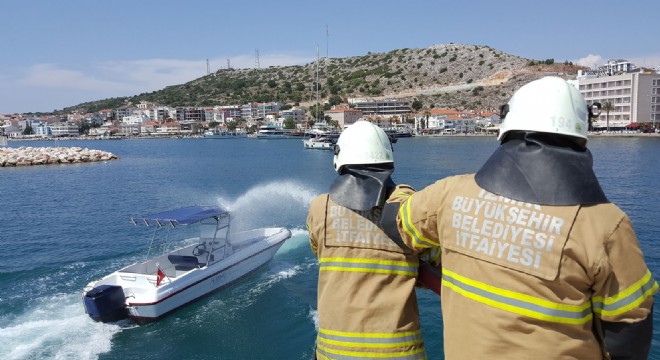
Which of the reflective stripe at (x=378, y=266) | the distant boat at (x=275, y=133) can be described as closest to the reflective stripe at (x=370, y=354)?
the reflective stripe at (x=378, y=266)

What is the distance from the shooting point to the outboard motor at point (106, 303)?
38.4ft

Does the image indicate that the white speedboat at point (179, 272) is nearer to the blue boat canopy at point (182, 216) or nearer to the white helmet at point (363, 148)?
the blue boat canopy at point (182, 216)

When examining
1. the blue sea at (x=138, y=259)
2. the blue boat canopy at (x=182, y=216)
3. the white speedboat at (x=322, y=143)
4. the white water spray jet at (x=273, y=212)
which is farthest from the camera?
the white speedboat at (x=322, y=143)

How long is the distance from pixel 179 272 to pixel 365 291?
12.8 metres

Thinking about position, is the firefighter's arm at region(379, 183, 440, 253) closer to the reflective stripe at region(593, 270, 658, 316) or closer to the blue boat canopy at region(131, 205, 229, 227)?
the reflective stripe at region(593, 270, 658, 316)

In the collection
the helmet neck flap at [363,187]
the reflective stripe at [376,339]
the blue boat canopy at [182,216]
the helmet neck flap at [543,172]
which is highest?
the helmet neck flap at [543,172]

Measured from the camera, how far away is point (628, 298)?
5.72ft

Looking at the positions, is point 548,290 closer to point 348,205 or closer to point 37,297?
point 348,205

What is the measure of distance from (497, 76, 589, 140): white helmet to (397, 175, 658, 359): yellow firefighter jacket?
0.32m

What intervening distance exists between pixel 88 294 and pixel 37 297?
4.46 metres

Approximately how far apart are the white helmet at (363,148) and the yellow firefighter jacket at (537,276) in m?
0.91

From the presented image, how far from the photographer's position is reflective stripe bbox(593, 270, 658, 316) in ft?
5.72

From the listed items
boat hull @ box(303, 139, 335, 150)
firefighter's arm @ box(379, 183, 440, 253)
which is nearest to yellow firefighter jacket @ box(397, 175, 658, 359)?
firefighter's arm @ box(379, 183, 440, 253)

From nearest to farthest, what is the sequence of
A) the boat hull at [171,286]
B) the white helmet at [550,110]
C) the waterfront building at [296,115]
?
1. the white helmet at [550,110]
2. the boat hull at [171,286]
3. the waterfront building at [296,115]
